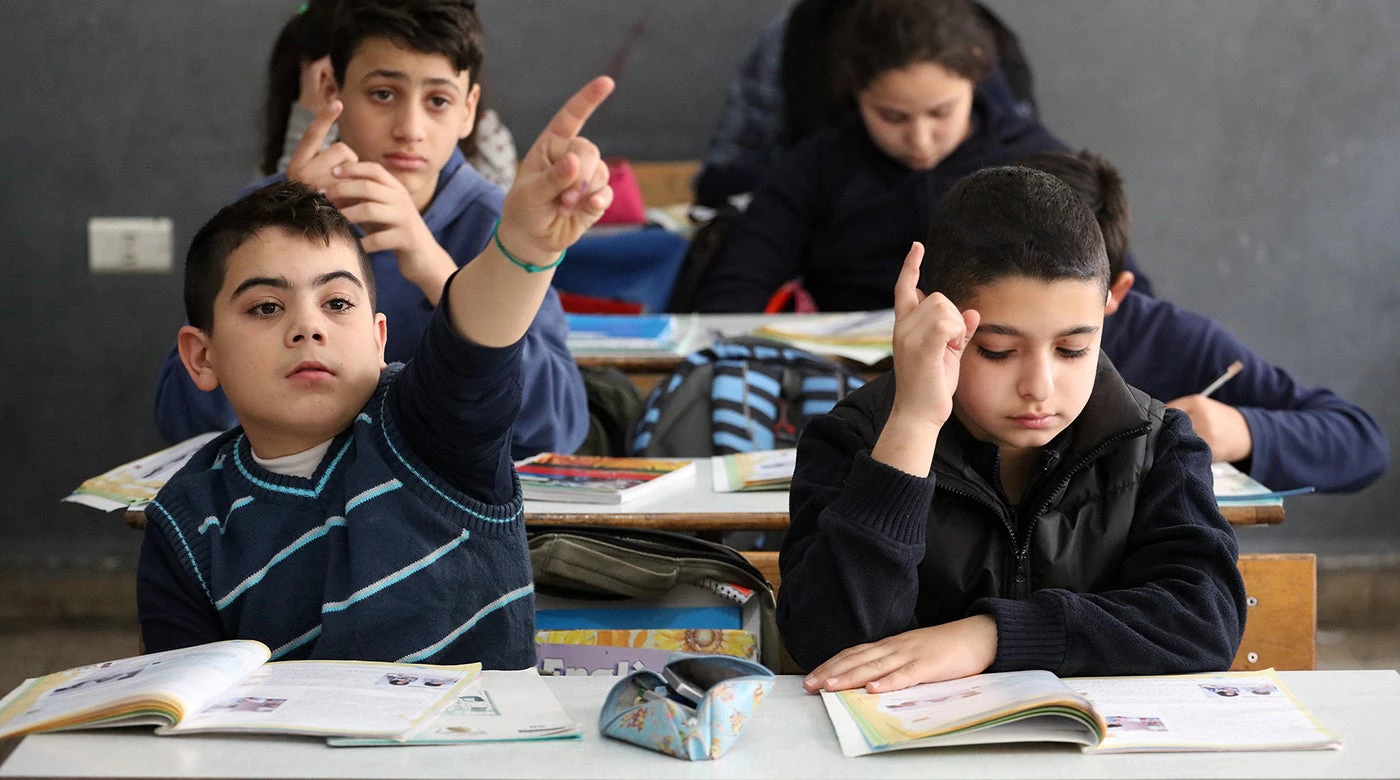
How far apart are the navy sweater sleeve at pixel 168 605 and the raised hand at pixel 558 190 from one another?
0.51 meters

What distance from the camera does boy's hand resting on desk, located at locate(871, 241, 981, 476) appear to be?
1.32 metres

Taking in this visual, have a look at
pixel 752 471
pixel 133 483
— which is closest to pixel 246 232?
pixel 133 483

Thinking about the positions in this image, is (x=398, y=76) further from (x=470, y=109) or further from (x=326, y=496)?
(x=326, y=496)

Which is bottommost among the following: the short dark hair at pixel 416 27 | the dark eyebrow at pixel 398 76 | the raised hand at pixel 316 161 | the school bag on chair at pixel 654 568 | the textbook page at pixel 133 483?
the school bag on chair at pixel 654 568

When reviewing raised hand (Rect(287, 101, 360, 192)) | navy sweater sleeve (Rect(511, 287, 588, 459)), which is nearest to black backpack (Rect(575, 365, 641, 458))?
navy sweater sleeve (Rect(511, 287, 588, 459))

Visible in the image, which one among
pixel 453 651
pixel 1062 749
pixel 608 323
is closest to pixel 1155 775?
pixel 1062 749

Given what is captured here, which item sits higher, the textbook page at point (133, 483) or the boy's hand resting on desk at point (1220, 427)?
the boy's hand resting on desk at point (1220, 427)

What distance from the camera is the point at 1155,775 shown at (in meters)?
1.09

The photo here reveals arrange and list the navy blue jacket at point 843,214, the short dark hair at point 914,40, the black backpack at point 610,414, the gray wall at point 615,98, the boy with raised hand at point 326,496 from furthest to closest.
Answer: the gray wall at point 615,98, the navy blue jacket at point 843,214, the short dark hair at point 914,40, the black backpack at point 610,414, the boy with raised hand at point 326,496

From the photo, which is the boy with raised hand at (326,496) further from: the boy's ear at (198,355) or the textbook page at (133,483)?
the textbook page at (133,483)

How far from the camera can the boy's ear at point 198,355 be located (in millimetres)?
1536

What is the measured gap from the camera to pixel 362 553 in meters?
1.39

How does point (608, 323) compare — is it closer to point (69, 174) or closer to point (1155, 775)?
point (69, 174)

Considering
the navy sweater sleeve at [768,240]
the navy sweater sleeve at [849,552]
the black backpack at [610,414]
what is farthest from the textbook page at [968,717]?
the navy sweater sleeve at [768,240]
